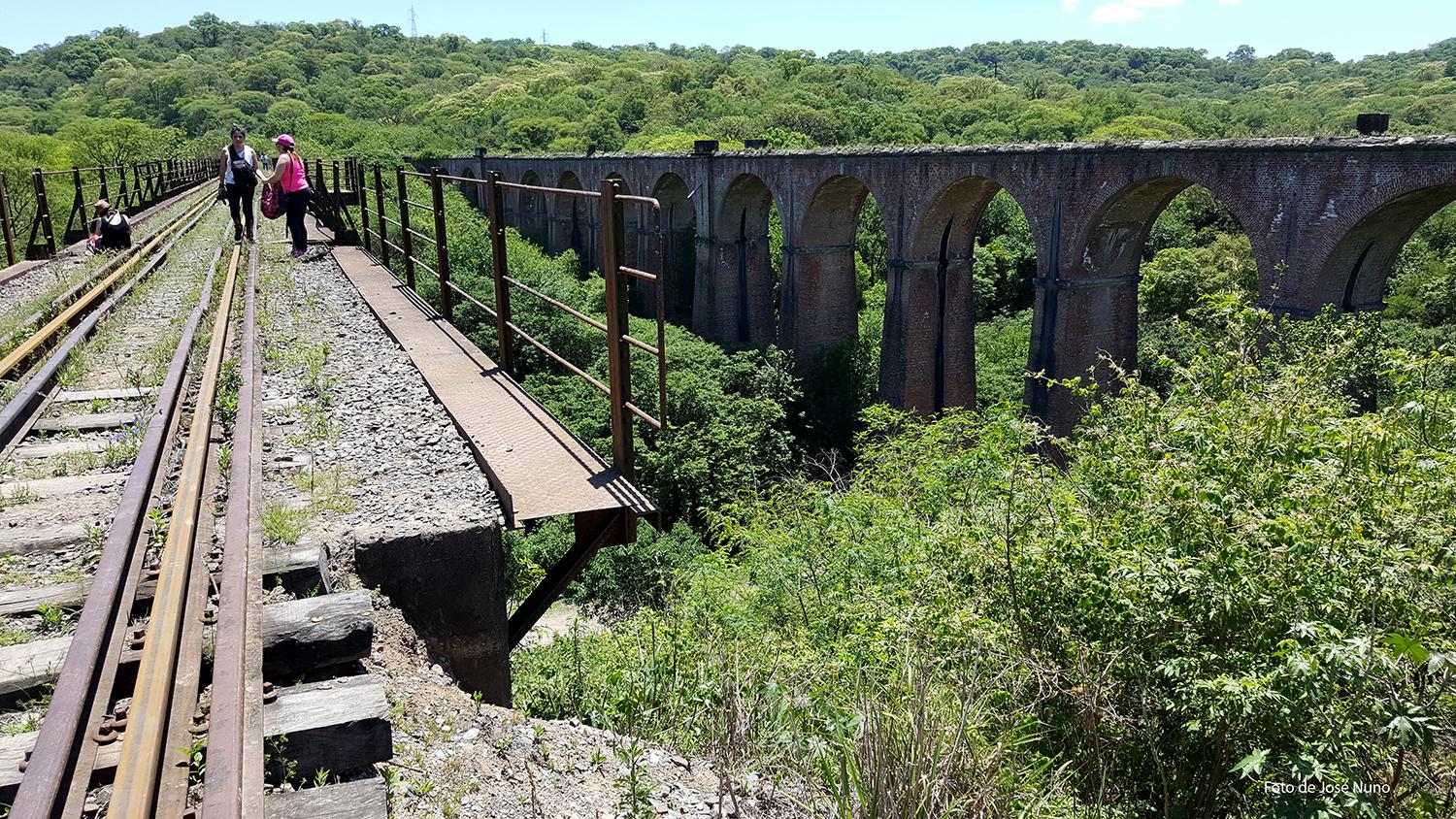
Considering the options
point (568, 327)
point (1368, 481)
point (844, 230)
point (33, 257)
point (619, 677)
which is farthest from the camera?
point (844, 230)

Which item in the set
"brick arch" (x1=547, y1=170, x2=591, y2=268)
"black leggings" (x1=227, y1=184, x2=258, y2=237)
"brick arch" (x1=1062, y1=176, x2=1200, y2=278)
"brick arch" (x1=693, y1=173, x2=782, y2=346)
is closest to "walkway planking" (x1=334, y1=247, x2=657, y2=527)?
"black leggings" (x1=227, y1=184, x2=258, y2=237)

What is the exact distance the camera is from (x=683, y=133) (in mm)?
53844

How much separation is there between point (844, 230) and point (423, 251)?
11.3 meters

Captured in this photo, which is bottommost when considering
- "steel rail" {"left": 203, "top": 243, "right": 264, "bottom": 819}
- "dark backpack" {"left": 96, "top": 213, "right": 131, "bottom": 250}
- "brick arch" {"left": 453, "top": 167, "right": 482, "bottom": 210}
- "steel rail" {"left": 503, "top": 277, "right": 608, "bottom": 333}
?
"steel rail" {"left": 203, "top": 243, "right": 264, "bottom": 819}

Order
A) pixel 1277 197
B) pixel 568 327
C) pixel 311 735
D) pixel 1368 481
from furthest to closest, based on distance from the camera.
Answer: pixel 568 327 → pixel 1277 197 → pixel 1368 481 → pixel 311 735

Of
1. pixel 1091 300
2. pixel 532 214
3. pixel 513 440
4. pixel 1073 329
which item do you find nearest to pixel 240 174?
pixel 513 440

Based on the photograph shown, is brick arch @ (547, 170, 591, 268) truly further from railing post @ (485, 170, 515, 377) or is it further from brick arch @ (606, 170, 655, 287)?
railing post @ (485, 170, 515, 377)

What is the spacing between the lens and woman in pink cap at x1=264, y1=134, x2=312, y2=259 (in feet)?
28.6

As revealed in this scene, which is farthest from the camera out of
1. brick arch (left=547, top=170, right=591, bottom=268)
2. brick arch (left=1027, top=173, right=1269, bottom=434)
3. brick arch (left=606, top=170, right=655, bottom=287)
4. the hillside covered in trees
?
the hillside covered in trees

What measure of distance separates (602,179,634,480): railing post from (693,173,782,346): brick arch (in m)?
23.8

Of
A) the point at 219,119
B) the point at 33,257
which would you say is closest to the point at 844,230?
the point at 33,257

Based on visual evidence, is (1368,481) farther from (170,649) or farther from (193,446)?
(193,446)

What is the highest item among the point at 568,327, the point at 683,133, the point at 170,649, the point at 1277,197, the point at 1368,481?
the point at 683,133

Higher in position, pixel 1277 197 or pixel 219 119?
pixel 219 119
